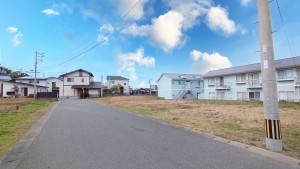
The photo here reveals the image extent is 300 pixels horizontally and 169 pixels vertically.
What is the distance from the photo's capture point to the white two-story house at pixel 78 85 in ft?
184

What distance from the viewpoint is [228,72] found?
3884 cm

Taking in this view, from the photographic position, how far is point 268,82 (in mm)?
6473

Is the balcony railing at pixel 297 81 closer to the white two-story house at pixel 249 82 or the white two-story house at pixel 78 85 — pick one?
the white two-story house at pixel 249 82

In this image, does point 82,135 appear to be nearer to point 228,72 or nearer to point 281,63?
point 281,63

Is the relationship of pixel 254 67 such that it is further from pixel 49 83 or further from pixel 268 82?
pixel 49 83

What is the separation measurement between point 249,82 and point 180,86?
17315mm

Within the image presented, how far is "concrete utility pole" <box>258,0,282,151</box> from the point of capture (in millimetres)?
6176

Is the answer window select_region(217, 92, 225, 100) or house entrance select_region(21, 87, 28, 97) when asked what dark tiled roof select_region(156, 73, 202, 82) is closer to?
window select_region(217, 92, 225, 100)

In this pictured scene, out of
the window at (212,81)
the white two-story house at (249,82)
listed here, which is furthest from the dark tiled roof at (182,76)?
the window at (212,81)

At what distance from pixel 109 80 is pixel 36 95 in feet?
127

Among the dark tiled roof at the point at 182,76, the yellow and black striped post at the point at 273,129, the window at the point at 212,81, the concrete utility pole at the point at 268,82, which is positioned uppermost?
the dark tiled roof at the point at 182,76

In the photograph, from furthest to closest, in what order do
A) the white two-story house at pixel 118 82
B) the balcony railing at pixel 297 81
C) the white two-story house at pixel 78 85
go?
the white two-story house at pixel 118 82
the white two-story house at pixel 78 85
the balcony railing at pixel 297 81

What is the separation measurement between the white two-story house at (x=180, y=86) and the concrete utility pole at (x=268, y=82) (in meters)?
41.5

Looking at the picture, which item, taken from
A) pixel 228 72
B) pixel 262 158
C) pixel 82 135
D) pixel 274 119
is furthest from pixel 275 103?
pixel 228 72
